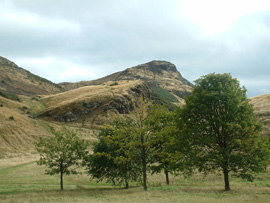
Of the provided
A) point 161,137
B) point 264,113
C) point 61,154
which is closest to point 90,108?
point 264,113

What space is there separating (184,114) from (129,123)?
6.19 m

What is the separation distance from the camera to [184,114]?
939 inches

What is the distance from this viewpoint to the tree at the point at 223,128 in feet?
68.2

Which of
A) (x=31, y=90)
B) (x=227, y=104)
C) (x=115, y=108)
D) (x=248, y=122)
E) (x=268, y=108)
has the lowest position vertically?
(x=248, y=122)

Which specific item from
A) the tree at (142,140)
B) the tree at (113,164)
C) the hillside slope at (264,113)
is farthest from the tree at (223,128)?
the hillside slope at (264,113)

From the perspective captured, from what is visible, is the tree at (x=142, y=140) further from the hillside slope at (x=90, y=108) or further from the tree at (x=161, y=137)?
the hillside slope at (x=90, y=108)

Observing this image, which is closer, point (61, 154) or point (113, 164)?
point (61, 154)

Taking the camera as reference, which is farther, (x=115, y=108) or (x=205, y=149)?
(x=115, y=108)

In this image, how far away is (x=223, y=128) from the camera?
2225 centimetres

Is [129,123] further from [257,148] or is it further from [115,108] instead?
[115,108]

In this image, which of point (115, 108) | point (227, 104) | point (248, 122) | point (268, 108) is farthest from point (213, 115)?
point (115, 108)

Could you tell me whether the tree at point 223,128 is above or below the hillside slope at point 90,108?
below

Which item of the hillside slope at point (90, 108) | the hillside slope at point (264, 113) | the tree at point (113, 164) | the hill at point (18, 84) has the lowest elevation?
the tree at point (113, 164)

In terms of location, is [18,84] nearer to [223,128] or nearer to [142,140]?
[142,140]
